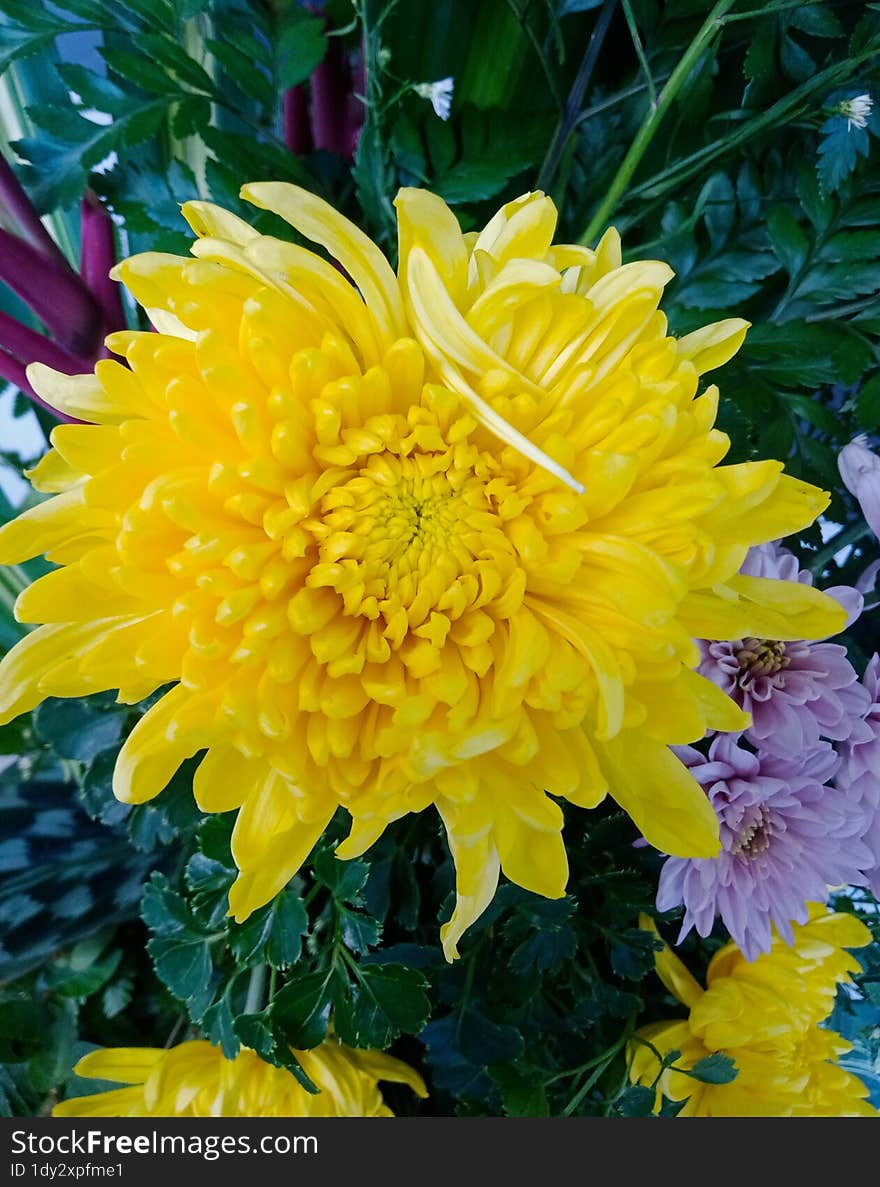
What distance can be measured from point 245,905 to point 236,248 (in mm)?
216

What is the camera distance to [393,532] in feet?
0.98

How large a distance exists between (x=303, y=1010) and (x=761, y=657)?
0.25 meters

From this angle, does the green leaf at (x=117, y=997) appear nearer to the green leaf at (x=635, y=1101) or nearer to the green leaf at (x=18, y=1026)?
the green leaf at (x=18, y=1026)

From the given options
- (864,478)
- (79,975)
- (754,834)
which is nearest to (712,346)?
(864,478)

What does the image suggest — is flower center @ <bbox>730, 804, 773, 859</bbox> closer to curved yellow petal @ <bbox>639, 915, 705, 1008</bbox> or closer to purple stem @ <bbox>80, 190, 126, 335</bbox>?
curved yellow petal @ <bbox>639, 915, 705, 1008</bbox>

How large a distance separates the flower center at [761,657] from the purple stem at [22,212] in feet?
1.16

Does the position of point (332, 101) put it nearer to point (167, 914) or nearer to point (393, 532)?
point (393, 532)

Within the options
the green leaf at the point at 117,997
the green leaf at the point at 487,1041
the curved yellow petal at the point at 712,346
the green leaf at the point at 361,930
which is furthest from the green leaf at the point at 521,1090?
the curved yellow petal at the point at 712,346

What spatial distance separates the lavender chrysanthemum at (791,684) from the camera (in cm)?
37

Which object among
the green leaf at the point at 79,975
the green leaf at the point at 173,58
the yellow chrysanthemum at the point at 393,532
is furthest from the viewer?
the green leaf at the point at 79,975

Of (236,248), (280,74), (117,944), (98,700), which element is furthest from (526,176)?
(117,944)

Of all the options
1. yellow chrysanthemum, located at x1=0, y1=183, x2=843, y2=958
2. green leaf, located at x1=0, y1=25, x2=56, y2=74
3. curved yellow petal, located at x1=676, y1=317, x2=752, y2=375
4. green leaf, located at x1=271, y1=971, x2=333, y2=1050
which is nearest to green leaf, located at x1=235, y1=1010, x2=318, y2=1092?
green leaf, located at x1=271, y1=971, x2=333, y2=1050

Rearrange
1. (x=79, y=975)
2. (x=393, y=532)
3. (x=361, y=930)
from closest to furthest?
(x=393, y=532), (x=361, y=930), (x=79, y=975)

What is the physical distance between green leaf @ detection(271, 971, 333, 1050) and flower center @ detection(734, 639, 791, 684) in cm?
23
